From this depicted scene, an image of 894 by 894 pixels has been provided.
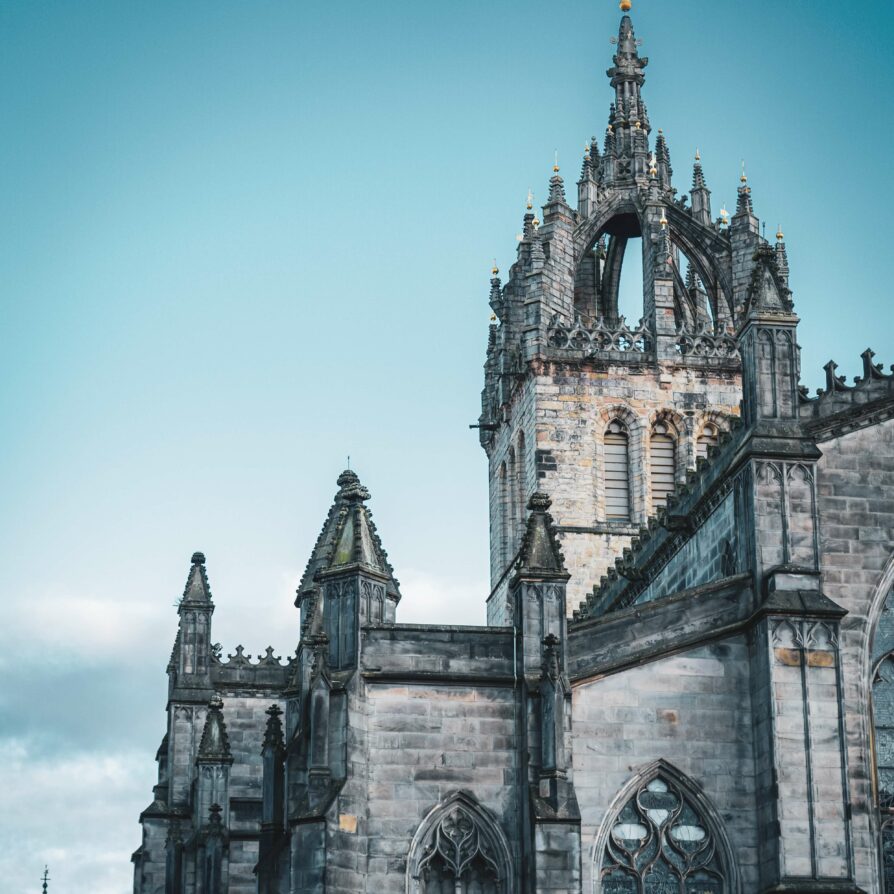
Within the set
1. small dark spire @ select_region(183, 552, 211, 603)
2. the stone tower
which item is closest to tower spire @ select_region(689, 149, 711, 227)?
the stone tower

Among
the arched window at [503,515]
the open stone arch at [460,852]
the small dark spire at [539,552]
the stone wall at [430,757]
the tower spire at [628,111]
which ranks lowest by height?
the open stone arch at [460,852]

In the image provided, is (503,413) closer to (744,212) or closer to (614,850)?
(744,212)

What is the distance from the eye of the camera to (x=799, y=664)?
32.6 meters

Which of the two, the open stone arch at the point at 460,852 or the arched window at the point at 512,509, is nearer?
the open stone arch at the point at 460,852

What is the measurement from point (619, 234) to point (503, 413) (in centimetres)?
740

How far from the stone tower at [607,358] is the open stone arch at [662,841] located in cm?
2259

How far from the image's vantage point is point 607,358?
58.4 m

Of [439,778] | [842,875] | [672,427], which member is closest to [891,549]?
[842,875]

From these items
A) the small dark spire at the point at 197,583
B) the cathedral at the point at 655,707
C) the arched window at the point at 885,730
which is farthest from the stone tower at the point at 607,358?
the arched window at the point at 885,730

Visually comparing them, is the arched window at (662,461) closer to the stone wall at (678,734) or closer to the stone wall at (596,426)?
the stone wall at (596,426)

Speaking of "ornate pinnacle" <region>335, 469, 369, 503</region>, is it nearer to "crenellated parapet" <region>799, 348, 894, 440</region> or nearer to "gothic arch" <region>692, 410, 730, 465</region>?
"crenellated parapet" <region>799, 348, 894, 440</region>

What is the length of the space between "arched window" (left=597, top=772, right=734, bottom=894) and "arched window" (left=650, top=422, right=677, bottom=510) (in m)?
24.7

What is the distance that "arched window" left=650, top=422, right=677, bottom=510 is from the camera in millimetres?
57312

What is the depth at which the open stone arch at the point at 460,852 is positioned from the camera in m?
31.6
